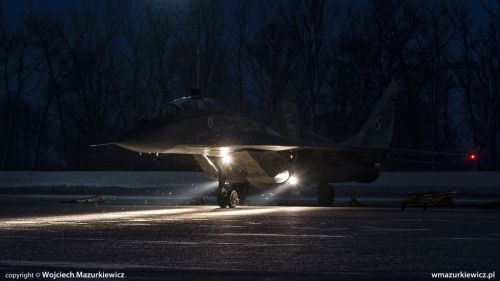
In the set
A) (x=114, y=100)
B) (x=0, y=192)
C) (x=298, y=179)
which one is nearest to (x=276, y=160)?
(x=298, y=179)

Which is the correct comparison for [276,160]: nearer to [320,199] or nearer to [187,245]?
[320,199]

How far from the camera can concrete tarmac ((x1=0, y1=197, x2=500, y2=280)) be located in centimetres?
802

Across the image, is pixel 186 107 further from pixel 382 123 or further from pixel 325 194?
pixel 382 123

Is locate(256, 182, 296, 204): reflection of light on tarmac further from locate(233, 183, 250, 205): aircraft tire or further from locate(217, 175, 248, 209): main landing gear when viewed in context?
locate(217, 175, 248, 209): main landing gear

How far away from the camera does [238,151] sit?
79.6ft

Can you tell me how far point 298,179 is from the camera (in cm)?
2675

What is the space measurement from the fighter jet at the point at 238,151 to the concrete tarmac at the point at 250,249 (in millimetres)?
6823

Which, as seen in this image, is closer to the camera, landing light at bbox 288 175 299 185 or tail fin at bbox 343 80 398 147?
landing light at bbox 288 175 299 185

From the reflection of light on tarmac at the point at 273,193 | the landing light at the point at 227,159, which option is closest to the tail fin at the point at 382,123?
the reflection of light on tarmac at the point at 273,193

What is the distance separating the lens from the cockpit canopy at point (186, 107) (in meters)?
22.8

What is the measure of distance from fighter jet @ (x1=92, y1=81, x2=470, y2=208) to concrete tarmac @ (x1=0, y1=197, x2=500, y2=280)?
6.82m

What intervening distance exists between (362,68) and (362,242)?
1852 inches

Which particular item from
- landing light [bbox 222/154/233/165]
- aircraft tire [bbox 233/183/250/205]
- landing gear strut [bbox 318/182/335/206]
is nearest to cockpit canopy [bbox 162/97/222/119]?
landing light [bbox 222/154/233/165]

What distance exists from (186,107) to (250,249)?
13377mm
